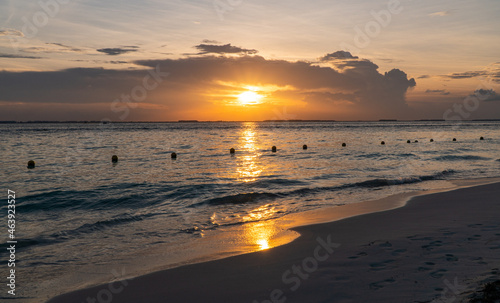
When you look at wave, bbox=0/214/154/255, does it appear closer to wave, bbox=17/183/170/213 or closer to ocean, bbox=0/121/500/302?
ocean, bbox=0/121/500/302

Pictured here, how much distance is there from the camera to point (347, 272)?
243 inches

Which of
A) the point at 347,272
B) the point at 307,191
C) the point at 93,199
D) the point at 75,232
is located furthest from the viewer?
the point at 307,191

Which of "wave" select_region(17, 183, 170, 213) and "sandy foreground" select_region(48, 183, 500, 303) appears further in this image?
"wave" select_region(17, 183, 170, 213)

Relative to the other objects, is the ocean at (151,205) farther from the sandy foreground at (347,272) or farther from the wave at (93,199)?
the sandy foreground at (347,272)

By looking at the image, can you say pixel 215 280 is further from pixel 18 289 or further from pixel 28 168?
pixel 28 168

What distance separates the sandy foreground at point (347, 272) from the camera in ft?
17.5

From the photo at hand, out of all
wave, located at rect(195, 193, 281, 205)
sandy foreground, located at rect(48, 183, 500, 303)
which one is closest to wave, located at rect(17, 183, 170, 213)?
wave, located at rect(195, 193, 281, 205)

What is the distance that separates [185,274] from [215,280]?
75 cm

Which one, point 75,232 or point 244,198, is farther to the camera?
point 244,198

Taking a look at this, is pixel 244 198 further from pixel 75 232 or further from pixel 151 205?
pixel 75 232

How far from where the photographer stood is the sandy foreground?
532cm

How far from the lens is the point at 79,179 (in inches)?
816

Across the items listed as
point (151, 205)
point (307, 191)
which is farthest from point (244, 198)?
point (151, 205)

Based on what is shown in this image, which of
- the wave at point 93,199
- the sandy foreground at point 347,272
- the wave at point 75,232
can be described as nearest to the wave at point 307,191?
the wave at point 93,199
